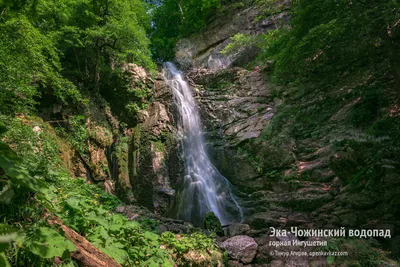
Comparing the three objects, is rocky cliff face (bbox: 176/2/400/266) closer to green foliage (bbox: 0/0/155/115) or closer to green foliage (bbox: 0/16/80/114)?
green foliage (bbox: 0/0/155/115)

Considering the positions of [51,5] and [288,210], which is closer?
[288,210]

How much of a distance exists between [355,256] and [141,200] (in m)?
7.52

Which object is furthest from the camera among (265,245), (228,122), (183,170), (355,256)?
(228,122)

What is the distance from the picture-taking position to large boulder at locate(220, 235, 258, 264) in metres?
6.02

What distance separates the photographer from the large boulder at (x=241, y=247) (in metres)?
6.02

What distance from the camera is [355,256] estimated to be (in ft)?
17.6

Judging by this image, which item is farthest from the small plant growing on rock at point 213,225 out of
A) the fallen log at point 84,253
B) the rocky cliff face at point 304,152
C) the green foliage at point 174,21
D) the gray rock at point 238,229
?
the green foliage at point 174,21

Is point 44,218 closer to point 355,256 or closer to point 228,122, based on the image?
point 355,256

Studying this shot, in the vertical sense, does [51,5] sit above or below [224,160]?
above

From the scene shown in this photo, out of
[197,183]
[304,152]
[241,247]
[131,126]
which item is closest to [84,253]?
[241,247]

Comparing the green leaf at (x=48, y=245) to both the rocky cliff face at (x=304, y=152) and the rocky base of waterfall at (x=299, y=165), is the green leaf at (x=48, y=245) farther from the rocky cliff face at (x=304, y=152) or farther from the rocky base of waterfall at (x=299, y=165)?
the rocky cliff face at (x=304, y=152)

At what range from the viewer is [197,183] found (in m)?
10.5

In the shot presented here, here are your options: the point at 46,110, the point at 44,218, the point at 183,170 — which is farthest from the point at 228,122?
the point at 44,218

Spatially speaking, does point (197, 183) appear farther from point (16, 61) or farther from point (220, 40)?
point (220, 40)
